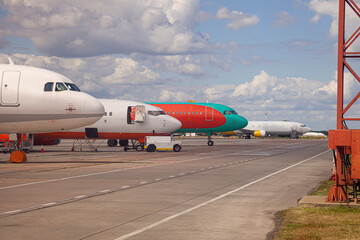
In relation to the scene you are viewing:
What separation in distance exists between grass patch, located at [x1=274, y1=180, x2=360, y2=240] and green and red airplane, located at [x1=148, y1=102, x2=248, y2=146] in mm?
47827

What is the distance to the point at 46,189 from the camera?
18125 mm

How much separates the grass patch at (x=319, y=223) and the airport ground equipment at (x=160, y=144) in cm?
3477

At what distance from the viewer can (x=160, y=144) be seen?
49188 millimetres

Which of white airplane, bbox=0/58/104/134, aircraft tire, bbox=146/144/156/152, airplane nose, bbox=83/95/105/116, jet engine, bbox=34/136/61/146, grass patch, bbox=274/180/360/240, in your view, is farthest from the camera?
aircraft tire, bbox=146/144/156/152

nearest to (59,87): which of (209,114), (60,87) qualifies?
(60,87)

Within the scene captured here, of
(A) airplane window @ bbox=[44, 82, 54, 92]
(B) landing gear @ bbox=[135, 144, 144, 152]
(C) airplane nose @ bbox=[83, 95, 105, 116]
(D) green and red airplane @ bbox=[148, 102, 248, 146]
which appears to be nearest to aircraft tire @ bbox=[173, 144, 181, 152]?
(B) landing gear @ bbox=[135, 144, 144, 152]

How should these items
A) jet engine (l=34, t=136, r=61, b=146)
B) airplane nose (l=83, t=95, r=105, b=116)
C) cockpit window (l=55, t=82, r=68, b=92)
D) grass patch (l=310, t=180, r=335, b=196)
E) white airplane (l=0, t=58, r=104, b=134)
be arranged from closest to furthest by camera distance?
grass patch (l=310, t=180, r=335, b=196), white airplane (l=0, t=58, r=104, b=134), cockpit window (l=55, t=82, r=68, b=92), airplane nose (l=83, t=95, r=105, b=116), jet engine (l=34, t=136, r=61, b=146)

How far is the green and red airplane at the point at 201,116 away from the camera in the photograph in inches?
2445

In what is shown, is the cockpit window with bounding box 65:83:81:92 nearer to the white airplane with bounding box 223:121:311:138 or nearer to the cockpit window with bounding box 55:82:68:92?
the cockpit window with bounding box 55:82:68:92

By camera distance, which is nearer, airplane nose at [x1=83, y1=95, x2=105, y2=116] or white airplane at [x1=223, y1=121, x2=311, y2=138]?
airplane nose at [x1=83, y1=95, x2=105, y2=116]

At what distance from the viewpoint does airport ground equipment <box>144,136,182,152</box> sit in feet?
159

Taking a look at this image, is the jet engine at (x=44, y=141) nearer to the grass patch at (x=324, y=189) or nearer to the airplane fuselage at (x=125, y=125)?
the airplane fuselage at (x=125, y=125)

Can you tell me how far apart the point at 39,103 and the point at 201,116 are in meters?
34.0

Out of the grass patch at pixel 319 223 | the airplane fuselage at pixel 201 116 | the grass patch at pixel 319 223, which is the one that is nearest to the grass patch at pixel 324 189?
the grass patch at pixel 319 223
